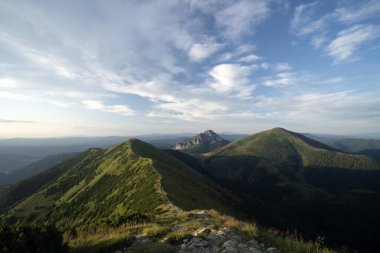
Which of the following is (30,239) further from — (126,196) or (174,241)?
(126,196)


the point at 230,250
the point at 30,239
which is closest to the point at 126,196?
the point at 30,239

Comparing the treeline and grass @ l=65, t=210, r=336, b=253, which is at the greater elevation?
the treeline

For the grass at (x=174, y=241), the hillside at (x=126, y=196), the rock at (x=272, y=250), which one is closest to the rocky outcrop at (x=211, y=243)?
the rock at (x=272, y=250)

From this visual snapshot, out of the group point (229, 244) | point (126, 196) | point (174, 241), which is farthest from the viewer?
point (126, 196)

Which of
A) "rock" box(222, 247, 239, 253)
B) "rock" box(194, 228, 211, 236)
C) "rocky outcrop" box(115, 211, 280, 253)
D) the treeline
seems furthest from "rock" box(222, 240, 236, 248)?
the treeline

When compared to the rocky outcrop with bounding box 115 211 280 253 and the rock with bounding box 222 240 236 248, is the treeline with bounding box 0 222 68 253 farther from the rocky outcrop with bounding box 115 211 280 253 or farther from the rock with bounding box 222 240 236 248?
the rock with bounding box 222 240 236 248

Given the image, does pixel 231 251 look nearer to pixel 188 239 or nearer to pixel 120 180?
pixel 188 239

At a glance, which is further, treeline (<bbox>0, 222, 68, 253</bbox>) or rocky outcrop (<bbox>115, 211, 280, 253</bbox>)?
rocky outcrop (<bbox>115, 211, 280, 253</bbox>)

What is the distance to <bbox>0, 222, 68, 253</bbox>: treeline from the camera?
1057 centimetres

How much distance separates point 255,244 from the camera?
12062 millimetres

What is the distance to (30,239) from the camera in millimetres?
11305

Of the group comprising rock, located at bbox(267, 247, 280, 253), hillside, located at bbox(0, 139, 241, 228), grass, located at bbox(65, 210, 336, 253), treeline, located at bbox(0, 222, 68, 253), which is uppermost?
treeline, located at bbox(0, 222, 68, 253)

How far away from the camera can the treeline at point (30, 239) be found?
34.7 feet

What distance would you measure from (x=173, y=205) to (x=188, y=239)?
29.7 meters
